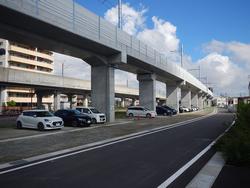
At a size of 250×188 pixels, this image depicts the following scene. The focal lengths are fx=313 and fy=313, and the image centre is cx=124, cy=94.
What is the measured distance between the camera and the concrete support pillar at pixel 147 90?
47.2 meters

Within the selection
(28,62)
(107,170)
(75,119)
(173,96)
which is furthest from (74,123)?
(28,62)

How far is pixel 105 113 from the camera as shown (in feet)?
108

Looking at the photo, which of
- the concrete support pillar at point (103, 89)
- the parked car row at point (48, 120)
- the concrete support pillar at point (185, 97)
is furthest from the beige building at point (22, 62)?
the parked car row at point (48, 120)

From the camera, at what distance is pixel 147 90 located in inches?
1891

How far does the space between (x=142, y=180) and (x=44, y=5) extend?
15.1 metres

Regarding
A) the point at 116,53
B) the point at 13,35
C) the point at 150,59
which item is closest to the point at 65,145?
the point at 13,35

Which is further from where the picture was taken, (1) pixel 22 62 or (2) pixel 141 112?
(1) pixel 22 62

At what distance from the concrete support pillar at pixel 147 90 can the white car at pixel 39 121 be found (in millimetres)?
25086

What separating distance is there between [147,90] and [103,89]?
53.9ft

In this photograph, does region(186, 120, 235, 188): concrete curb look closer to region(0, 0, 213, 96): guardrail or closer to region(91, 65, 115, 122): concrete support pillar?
region(0, 0, 213, 96): guardrail

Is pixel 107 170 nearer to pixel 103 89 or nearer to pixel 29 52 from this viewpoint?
pixel 103 89

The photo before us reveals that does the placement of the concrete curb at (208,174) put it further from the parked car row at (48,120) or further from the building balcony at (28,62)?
the building balcony at (28,62)

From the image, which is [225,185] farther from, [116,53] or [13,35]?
[116,53]

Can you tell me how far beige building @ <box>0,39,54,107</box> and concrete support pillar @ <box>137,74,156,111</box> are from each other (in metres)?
44.4
